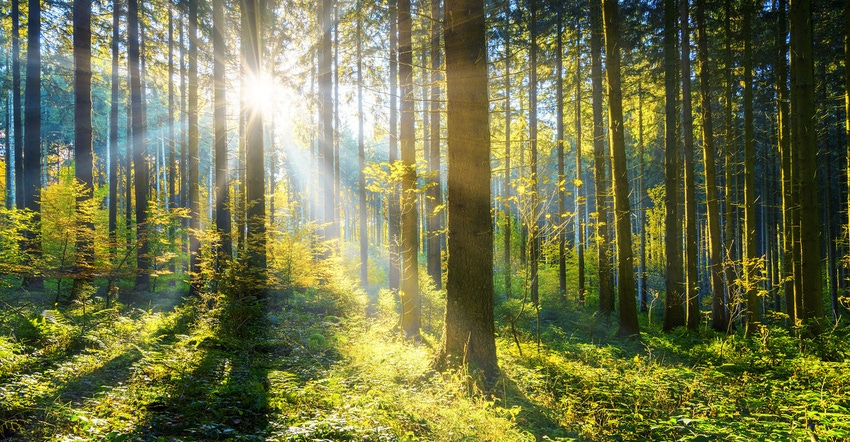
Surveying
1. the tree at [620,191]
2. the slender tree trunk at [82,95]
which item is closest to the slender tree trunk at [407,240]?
the tree at [620,191]

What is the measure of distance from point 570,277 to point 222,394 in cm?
1924

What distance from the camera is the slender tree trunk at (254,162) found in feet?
29.5

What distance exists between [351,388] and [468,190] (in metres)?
3.05

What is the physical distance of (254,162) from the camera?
32.0 feet

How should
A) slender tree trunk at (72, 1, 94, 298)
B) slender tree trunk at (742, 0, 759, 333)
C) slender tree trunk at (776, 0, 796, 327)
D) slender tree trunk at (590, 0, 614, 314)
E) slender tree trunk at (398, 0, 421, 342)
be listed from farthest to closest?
1. slender tree trunk at (590, 0, 614, 314)
2. slender tree trunk at (742, 0, 759, 333)
3. slender tree trunk at (776, 0, 796, 327)
4. slender tree trunk at (72, 1, 94, 298)
5. slender tree trunk at (398, 0, 421, 342)

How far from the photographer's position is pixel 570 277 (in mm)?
20766

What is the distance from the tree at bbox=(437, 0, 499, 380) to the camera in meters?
5.48

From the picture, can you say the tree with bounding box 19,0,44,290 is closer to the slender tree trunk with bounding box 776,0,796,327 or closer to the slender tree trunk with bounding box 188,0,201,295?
the slender tree trunk with bounding box 188,0,201,295

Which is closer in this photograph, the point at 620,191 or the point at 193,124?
the point at 620,191

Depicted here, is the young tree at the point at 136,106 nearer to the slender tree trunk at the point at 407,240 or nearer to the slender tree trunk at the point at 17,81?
the slender tree trunk at the point at 17,81

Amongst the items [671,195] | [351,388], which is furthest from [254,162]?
[671,195]

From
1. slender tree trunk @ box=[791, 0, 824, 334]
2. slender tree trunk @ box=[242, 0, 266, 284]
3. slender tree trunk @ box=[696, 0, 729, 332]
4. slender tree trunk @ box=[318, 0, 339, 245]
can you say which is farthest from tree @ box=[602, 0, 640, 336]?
slender tree trunk @ box=[318, 0, 339, 245]

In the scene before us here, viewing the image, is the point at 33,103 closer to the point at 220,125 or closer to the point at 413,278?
the point at 220,125

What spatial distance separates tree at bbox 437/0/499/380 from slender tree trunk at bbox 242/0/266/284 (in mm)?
5352
